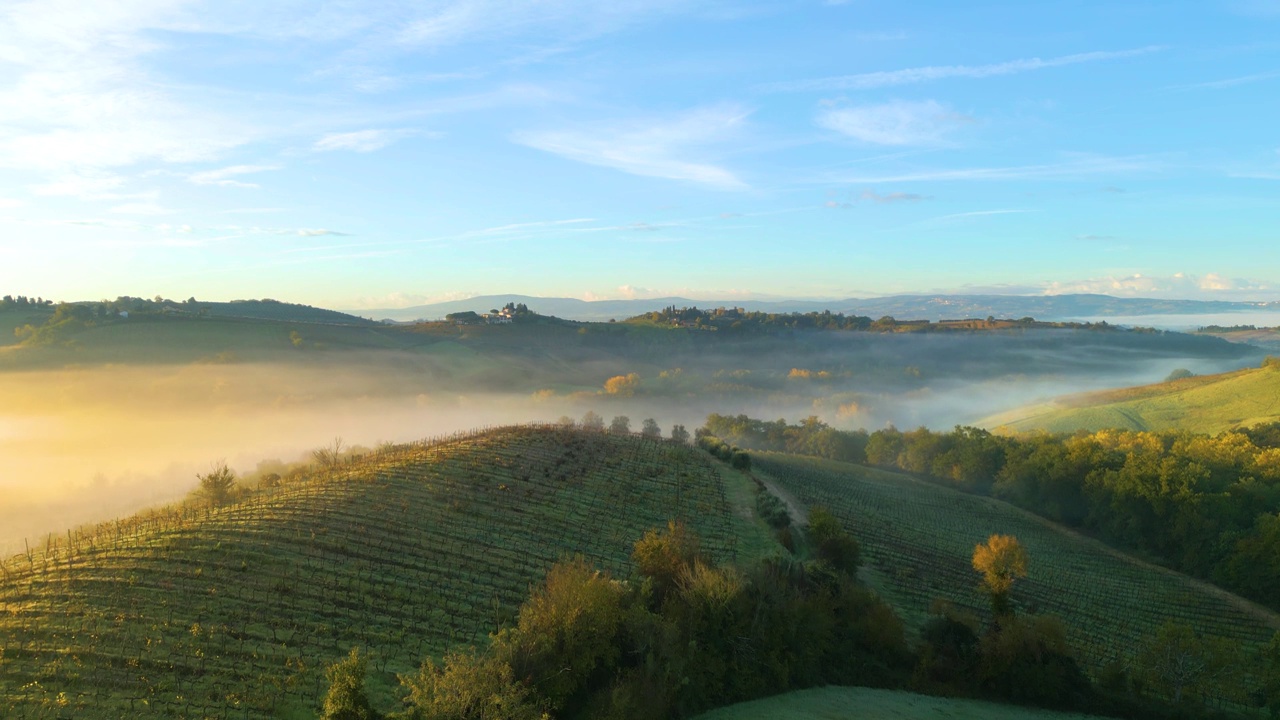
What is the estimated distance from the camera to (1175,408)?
385 feet

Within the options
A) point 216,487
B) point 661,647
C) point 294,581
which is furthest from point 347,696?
point 216,487

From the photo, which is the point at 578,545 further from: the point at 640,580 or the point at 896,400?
the point at 896,400

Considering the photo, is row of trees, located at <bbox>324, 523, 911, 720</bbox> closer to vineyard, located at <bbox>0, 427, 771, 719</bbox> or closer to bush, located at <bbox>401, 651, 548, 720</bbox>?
bush, located at <bbox>401, 651, 548, 720</bbox>

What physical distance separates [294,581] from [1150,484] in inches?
3046

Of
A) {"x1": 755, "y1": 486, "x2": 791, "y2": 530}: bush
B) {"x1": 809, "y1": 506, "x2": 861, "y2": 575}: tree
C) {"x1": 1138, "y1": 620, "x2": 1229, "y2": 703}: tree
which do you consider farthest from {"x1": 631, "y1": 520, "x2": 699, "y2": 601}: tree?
{"x1": 1138, "y1": 620, "x2": 1229, "y2": 703}: tree

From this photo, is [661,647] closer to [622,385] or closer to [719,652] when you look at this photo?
[719,652]

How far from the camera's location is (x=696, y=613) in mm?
27719

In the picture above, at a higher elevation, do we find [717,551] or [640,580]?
[640,580]

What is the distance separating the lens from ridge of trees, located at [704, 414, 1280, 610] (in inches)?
2283

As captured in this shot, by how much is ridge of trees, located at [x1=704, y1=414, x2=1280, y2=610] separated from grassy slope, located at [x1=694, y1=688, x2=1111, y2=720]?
1551 inches

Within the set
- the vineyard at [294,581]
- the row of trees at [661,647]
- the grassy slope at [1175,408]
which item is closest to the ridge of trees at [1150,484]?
the grassy slope at [1175,408]

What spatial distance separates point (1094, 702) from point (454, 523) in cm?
3581

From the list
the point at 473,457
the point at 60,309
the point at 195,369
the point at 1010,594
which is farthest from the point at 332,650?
the point at 60,309

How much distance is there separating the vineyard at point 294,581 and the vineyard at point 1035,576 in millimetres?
14353
